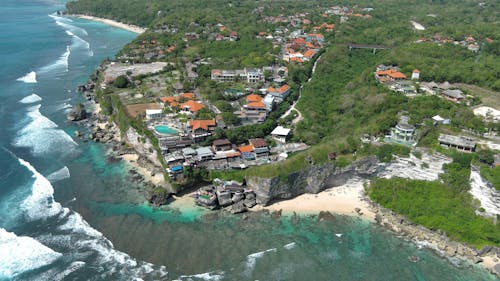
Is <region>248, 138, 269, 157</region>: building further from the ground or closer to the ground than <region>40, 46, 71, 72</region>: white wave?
closer to the ground

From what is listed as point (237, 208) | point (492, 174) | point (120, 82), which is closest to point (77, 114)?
point (120, 82)

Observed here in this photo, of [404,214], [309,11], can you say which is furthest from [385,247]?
[309,11]

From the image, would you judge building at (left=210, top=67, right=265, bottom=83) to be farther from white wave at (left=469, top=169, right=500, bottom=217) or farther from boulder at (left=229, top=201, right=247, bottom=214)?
white wave at (left=469, top=169, right=500, bottom=217)

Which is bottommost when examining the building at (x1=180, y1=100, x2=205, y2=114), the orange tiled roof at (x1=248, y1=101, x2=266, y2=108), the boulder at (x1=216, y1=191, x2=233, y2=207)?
the boulder at (x1=216, y1=191, x2=233, y2=207)

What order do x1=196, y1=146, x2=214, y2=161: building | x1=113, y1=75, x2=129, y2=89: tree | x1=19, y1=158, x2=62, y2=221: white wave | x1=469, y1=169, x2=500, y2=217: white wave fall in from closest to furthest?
x1=469, y1=169, x2=500, y2=217: white wave, x1=19, y1=158, x2=62, y2=221: white wave, x1=196, y1=146, x2=214, y2=161: building, x1=113, y1=75, x2=129, y2=89: tree

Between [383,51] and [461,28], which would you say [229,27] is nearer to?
[383,51]

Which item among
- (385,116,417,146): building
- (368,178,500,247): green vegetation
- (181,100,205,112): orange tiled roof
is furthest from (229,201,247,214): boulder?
(385,116,417,146): building

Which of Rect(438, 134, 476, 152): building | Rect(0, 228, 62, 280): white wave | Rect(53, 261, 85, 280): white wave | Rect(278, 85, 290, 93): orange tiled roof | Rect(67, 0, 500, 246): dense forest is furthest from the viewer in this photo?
Rect(278, 85, 290, 93): orange tiled roof
